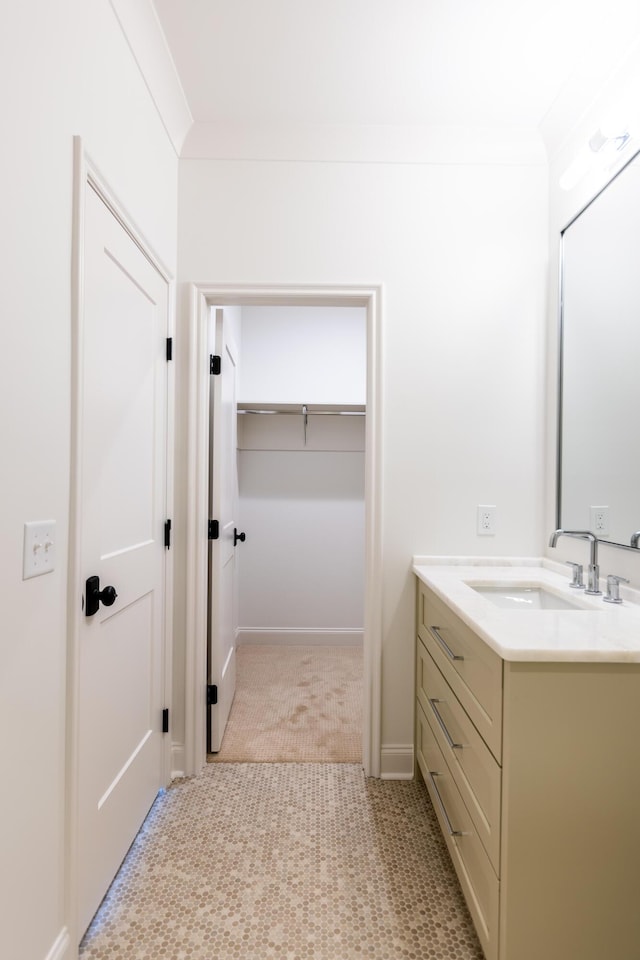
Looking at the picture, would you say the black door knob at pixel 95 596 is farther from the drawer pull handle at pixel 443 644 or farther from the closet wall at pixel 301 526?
the closet wall at pixel 301 526

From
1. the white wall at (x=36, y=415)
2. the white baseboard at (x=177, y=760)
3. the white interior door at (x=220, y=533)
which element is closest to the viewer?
the white wall at (x=36, y=415)

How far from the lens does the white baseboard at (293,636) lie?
3.60m

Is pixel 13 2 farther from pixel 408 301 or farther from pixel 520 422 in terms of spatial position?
pixel 520 422

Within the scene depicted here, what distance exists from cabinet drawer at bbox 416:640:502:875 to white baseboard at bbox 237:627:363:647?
71.6 inches

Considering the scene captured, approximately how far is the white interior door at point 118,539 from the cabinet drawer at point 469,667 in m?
1.00

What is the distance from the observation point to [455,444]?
6.70ft

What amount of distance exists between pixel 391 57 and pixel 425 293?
796 millimetres

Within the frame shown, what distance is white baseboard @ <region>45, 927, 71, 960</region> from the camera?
1108mm

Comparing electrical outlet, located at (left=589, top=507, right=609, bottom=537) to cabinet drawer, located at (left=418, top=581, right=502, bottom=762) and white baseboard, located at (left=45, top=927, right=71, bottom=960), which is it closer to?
cabinet drawer, located at (left=418, top=581, right=502, bottom=762)

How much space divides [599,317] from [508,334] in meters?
0.40

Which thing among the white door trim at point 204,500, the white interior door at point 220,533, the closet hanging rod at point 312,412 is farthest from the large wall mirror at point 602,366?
the closet hanging rod at point 312,412

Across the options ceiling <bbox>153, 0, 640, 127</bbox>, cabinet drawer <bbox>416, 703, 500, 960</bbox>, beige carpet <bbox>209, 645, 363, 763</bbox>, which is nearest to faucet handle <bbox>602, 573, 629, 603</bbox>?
cabinet drawer <bbox>416, 703, 500, 960</bbox>

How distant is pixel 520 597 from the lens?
1.76 m

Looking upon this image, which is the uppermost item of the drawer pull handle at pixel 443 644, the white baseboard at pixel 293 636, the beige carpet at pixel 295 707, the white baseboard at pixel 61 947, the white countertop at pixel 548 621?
the white countertop at pixel 548 621
